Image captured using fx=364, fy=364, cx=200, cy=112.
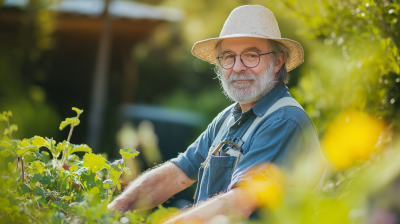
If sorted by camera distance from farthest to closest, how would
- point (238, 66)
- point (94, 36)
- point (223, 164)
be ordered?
point (94, 36)
point (238, 66)
point (223, 164)

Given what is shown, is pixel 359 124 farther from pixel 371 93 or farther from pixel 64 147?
pixel 64 147

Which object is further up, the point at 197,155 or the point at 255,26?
the point at 255,26

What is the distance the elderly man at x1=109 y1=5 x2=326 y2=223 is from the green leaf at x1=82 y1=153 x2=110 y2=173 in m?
0.39

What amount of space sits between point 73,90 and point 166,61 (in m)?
5.51

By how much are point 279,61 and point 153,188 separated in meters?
1.11

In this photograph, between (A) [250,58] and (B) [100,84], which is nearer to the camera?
(A) [250,58]

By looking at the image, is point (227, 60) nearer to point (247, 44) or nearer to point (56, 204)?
point (247, 44)

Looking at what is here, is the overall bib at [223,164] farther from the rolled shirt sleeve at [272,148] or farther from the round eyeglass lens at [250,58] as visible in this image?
the round eyeglass lens at [250,58]

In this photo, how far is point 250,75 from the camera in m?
2.20

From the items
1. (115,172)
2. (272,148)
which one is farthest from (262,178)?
(115,172)

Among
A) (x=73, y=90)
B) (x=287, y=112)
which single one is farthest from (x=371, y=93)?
(x=73, y=90)

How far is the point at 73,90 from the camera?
10219 millimetres

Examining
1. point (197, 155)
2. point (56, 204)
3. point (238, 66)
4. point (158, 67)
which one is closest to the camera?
point (56, 204)

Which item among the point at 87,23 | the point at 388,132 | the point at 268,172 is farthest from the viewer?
the point at 87,23
